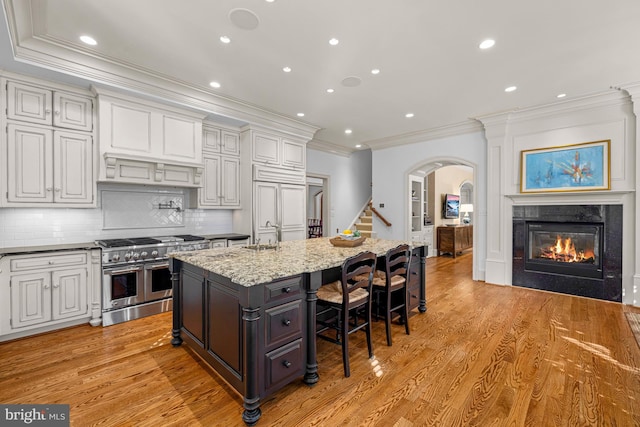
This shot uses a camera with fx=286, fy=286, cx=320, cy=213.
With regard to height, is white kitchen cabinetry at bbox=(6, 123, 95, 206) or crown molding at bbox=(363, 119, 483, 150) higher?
crown molding at bbox=(363, 119, 483, 150)

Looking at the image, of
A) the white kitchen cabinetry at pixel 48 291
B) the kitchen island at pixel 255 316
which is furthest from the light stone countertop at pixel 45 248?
the kitchen island at pixel 255 316

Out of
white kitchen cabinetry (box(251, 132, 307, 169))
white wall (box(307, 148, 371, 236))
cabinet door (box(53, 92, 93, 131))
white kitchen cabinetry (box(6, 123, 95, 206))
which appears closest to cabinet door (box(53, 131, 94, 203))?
white kitchen cabinetry (box(6, 123, 95, 206))

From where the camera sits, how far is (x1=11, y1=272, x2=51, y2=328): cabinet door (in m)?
2.78

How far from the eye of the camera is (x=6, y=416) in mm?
1798

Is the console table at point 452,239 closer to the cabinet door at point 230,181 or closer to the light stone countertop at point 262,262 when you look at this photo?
the light stone countertop at point 262,262

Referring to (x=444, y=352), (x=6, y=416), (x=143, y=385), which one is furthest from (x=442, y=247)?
(x=6, y=416)

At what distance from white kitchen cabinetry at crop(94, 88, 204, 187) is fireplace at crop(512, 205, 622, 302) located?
5237mm

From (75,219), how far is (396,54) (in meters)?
4.21

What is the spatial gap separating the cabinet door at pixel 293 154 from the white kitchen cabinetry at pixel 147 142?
1.52 meters

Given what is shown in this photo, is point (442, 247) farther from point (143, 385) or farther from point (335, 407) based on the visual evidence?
point (143, 385)

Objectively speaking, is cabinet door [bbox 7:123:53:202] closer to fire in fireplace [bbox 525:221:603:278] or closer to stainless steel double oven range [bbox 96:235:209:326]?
stainless steel double oven range [bbox 96:235:209:326]

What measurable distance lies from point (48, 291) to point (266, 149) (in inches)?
130

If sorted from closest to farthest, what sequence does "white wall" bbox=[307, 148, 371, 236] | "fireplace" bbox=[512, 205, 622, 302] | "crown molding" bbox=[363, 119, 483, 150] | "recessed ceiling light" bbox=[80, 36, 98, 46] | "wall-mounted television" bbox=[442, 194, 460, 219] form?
"recessed ceiling light" bbox=[80, 36, 98, 46], "fireplace" bbox=[512, 205, 622, 302], "crown molding" bbox=[363, 119, 483, 150], "white wall" bbox=[307, 148, 371, 236], "wall-mounted television" bbox=[442, 194, 460, 219]

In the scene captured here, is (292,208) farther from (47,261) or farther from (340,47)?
(47,261)
